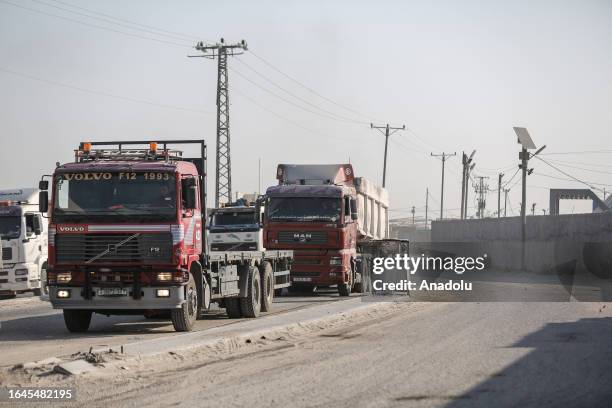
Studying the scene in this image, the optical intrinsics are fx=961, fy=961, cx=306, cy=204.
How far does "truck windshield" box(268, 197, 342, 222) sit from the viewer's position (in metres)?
27.5

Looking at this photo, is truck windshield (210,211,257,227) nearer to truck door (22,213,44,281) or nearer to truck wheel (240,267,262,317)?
truck door (22,213,44,281)

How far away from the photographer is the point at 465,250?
5781cm

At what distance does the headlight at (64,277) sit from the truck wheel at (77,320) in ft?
3.39

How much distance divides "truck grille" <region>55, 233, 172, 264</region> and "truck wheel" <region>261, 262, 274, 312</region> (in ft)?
19.0

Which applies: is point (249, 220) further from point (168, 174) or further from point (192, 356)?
point (192, 356)

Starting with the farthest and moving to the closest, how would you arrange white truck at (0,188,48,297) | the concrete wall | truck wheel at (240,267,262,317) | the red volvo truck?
1. the concrete wall
2. white truck at (0,188,48,297)
3. the red volvo truck
4. truck wheel at (240,267,262,317)

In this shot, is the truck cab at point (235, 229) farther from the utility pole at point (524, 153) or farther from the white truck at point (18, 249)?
the utility pole at point (524, 153)

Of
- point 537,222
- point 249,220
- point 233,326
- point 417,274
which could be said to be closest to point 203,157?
point 233,326

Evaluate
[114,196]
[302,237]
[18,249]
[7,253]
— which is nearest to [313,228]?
[302,237]

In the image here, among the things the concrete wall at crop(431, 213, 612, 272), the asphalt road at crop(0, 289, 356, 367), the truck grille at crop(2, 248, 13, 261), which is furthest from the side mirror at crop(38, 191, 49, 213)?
the concrete wall at crop(431, 213, 612, 272)

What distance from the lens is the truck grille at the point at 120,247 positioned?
16.5m

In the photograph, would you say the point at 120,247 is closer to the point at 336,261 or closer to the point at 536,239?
the point at 336,261

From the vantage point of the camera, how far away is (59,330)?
1853 cm

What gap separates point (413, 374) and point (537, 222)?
132 feet
